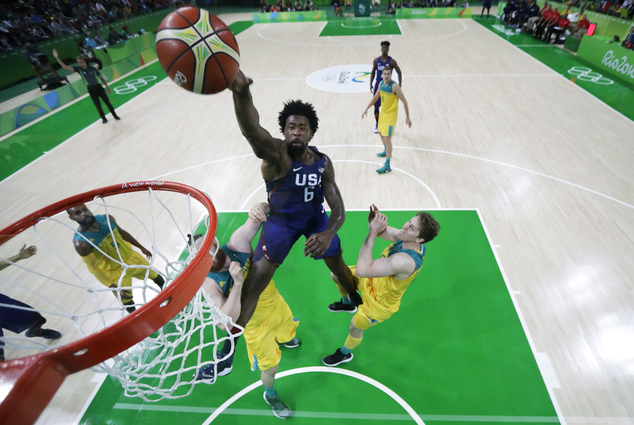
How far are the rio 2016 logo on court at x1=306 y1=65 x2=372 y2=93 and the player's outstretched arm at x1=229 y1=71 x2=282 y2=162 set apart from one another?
8.39m

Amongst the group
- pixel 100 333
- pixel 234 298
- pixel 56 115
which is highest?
pixel 100 333

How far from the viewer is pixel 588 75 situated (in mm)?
10555

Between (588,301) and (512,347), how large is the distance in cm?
128

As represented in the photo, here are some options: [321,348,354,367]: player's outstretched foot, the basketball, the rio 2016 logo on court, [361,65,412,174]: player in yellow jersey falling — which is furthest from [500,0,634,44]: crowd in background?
the basketball

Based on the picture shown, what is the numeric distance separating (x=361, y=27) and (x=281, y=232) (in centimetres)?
1897

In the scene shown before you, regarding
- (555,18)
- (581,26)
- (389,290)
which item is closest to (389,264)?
(389,290)

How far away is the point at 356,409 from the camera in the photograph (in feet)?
9.73

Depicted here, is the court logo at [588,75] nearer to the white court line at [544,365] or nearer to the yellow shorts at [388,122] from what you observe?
the yellow shorts at [388,122]

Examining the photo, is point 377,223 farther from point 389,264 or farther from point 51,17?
point 51,17

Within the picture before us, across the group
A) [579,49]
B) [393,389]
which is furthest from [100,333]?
[579,49]

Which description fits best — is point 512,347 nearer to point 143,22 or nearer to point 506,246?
point 506,246

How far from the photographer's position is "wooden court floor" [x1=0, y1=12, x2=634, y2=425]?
3.44 meters

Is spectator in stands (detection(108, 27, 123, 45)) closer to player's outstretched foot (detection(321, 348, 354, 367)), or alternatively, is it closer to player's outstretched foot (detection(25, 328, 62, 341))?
player's outstretched foot (detection(25, 328, 62, 341))

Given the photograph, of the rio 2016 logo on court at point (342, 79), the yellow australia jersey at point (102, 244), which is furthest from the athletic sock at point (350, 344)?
the rio 2016 logo on court at point (342, 79)
